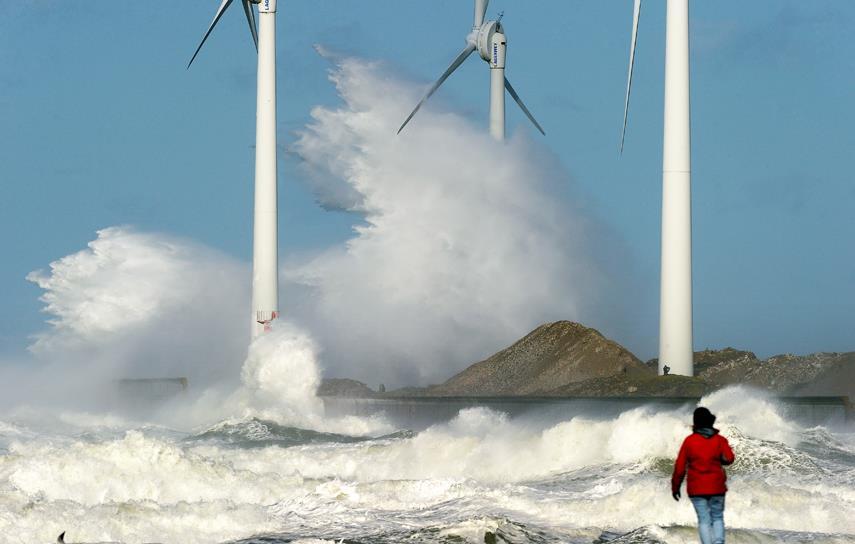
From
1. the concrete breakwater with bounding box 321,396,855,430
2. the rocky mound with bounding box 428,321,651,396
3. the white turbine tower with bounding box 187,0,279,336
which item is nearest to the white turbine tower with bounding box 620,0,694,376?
the concrete breakwater with bounding box 321,396,855,430

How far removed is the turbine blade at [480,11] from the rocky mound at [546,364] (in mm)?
14164

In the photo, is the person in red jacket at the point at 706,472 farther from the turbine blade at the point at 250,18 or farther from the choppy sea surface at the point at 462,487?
the turbine blade at the point at 250,18

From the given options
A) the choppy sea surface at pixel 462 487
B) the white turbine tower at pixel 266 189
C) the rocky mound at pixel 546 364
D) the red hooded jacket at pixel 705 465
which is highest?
the white turbine tower at pixel 266 189

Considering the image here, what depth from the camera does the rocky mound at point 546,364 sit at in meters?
49.9

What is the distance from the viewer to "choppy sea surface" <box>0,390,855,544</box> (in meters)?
19.0

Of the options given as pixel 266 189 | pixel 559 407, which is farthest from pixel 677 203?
pixel 266 189

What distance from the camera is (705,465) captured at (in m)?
13.5

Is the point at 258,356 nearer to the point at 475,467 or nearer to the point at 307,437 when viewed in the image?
the point at 307,437

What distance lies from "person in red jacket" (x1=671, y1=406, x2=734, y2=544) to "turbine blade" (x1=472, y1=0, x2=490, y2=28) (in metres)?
48.4

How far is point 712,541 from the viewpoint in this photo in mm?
13609

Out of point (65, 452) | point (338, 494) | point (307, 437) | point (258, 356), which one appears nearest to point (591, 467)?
point (338, 494)

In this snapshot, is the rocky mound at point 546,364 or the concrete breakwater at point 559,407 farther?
the rocky mound at point 546,364

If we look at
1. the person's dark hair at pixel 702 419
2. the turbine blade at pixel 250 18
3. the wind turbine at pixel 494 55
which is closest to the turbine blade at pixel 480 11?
the wind turbine at pixel 494 55

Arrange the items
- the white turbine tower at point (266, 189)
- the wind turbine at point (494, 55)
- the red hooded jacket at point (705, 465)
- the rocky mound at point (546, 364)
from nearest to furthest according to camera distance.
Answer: the red hooded jacket at point (705, 465) → the white turbine tower at point (266, 189) → the rocky mound at point (546, 364) → the wind turbine at point (494, 55)
